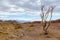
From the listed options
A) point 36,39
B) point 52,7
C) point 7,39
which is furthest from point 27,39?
point 52,7

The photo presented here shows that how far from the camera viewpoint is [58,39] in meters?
28.6

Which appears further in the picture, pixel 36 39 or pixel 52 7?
pixel 52 7

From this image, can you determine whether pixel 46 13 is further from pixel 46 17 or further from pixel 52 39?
pixel 52 39

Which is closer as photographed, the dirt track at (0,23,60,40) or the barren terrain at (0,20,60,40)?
the dirt track at (0,23,60,40)

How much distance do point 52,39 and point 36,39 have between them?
2.19 metres

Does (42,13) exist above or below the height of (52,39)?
above

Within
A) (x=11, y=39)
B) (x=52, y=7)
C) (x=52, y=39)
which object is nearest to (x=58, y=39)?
(x=52, y=39)

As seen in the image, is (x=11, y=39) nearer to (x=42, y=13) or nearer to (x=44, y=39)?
(x=44, y=39)

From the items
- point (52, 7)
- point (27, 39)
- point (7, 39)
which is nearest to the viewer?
point (7, 39)

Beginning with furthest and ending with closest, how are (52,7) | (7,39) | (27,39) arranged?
(52,7), (27,39), (7,39)

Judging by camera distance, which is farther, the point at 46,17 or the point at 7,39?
the point at 46,17

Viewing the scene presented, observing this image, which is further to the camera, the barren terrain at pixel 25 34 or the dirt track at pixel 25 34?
the barren terrain at pixel 25 34

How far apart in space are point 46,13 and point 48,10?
65cm

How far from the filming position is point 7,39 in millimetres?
25672
